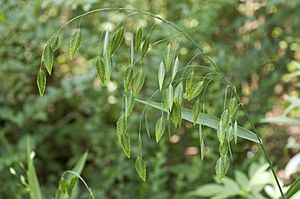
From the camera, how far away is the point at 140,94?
2330 millimetres

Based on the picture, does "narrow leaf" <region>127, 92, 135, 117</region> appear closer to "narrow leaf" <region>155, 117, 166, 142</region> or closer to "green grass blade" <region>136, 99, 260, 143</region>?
"narrow leaf" <region>155, 117, 166, 142</region>

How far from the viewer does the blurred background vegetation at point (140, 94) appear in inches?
86.6

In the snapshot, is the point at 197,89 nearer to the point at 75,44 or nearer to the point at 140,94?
the point at 75,44

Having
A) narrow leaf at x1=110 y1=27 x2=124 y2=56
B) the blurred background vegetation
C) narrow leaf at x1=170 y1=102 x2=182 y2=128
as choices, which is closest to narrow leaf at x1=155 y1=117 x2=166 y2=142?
narrow leaf at x1=170 y1=102 x2=182 y2=128

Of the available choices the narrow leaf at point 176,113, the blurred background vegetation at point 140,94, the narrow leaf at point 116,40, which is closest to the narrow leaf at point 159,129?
the narrow leaf at point 176,113

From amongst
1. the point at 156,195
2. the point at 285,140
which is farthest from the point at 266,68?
the point at 156,195

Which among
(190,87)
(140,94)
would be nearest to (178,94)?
(190,87)

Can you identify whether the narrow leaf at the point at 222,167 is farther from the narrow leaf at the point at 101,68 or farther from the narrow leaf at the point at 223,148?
the narrow leaf at the point at 101,68

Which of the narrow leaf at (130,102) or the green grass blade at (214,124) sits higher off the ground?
the narrow leaf at (130,102)

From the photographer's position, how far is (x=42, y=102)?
2273 mm

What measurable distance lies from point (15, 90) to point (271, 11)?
1132 mm

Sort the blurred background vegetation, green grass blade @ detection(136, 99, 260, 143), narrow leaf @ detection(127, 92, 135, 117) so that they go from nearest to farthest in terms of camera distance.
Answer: narrow leaf @ detection(127, 92, 135, 117), green grass blade @ detection(136, 99, 260, 143), the blurred background vegetation

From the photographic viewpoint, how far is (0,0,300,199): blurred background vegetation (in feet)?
7.22

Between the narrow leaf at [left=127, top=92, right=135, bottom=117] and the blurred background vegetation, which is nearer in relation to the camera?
the narrow leaf at [left=127, top=92, right=135, bottom=117]
